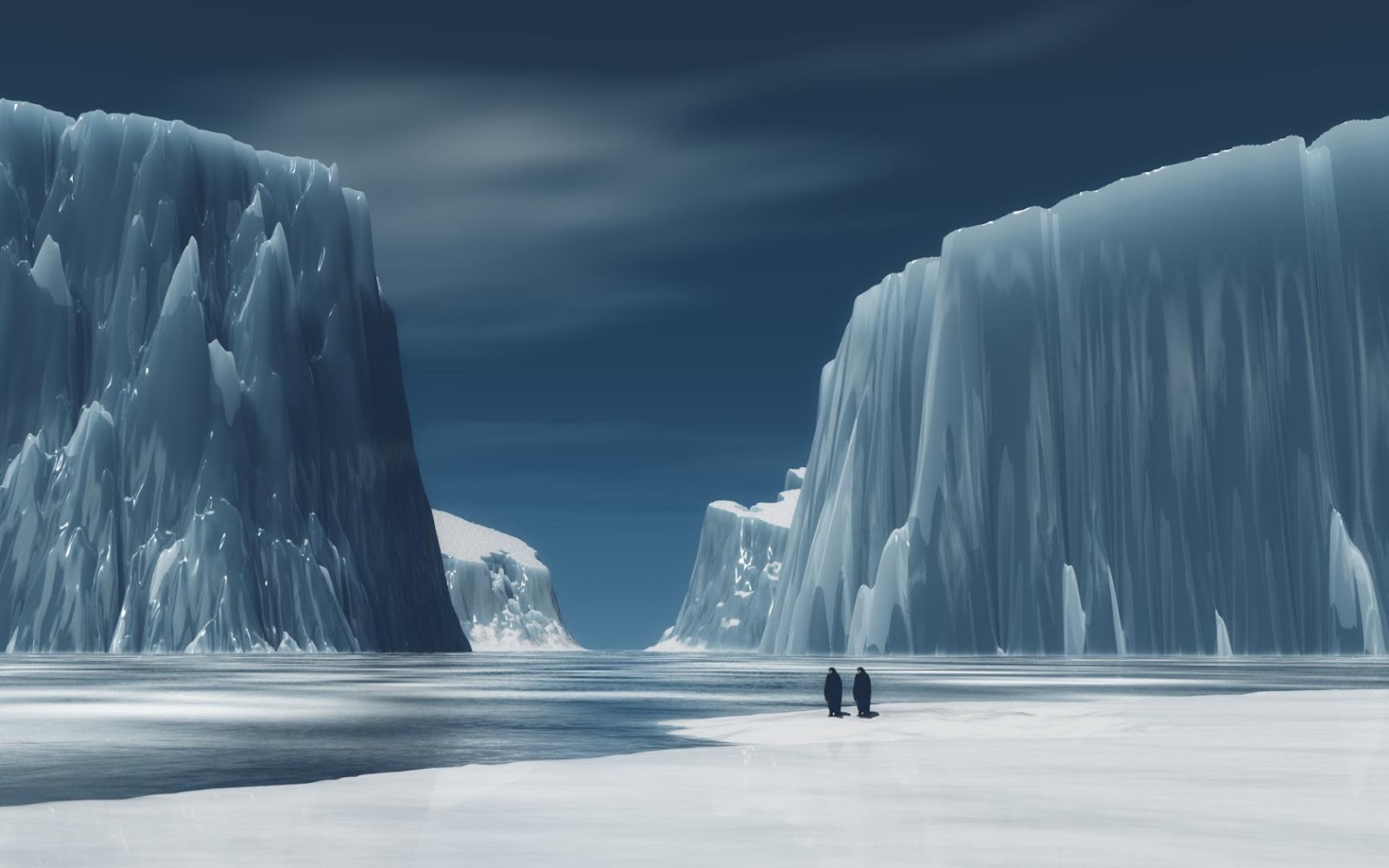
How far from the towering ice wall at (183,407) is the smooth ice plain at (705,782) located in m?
75.1

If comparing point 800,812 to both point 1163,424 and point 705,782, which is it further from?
point 1163,424

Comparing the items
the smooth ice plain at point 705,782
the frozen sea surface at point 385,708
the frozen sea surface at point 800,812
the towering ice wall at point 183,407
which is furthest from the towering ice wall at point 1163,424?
the frozen sea surface at point 800,812

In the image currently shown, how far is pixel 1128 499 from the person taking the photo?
85.0 m

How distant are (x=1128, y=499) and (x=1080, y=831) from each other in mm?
77004

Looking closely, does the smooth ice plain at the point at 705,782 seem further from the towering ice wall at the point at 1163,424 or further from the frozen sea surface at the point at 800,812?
the towering ice wall at the point at 1163,424

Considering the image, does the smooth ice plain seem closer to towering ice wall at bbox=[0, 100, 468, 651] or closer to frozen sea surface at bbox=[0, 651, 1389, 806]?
frozen sea surface at bbox=[0, 651, 1389, 806]

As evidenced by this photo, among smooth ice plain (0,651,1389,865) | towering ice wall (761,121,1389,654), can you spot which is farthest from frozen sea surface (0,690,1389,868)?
towering ice wall (761,121,1389,654)

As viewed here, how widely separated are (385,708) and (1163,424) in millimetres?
62356

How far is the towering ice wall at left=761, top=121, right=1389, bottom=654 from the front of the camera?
79.8 m

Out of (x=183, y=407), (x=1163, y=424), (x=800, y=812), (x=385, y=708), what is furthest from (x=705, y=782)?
(x=183, y=407)

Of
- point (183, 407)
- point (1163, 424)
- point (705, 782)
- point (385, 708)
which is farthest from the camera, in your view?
point (183, 407)

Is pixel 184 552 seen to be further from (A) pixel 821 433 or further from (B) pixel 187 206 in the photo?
(A) pixel 821 433

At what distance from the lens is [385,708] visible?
3141 centimetres

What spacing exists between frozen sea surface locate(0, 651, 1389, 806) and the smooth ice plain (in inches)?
5.8
